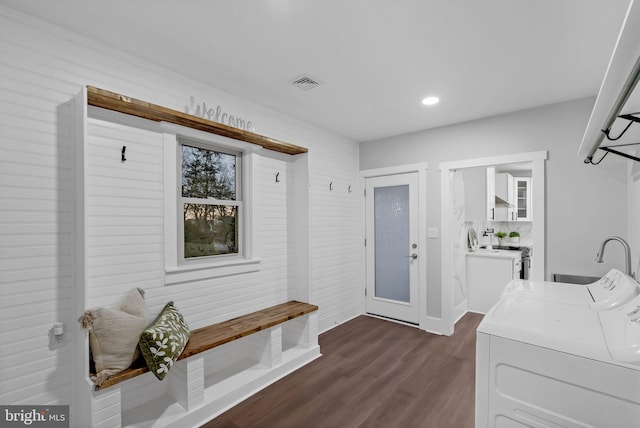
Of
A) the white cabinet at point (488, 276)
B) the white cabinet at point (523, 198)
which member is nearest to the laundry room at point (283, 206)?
the white cabinet at point (488, 276)

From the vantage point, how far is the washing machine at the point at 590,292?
5.71 ft

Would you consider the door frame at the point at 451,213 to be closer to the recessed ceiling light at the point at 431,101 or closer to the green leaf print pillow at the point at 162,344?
the recessed ceiling light at the point at 431,101

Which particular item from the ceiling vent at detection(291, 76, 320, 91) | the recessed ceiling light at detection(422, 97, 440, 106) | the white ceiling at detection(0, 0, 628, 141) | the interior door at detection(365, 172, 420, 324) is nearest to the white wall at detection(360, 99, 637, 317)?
the white ceiling at detection(0, 0, 628, 141)

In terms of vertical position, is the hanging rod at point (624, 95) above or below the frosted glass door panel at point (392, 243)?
above

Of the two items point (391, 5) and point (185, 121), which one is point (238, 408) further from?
point (391, 5)

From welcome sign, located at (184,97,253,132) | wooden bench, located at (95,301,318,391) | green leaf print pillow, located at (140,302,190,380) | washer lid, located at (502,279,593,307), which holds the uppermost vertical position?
welcome sign, located at (184,97,253,132)

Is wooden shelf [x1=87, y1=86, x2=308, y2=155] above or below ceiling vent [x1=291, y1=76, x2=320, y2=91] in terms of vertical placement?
below

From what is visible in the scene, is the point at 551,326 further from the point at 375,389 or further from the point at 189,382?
the point at 189,382

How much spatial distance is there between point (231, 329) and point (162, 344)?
28.2 inches

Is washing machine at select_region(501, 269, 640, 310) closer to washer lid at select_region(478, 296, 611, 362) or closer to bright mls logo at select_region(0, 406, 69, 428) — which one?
washer lid at select_region(478, 296, 611, 362)

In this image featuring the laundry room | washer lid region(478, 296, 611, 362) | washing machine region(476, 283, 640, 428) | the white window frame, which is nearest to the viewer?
washing machine region(476, 283, 640, 428)

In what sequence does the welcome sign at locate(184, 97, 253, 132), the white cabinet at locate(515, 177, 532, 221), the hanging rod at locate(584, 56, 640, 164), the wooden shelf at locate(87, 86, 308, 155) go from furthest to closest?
the white cabinet at locate(515, 177, 532, 221) → the welcome sign at locate(184, 97, 253, 132) → the wooden shelf at locate(87, 86, 308, 155) → the hanging rod at locate(584, 56, 640, 164)

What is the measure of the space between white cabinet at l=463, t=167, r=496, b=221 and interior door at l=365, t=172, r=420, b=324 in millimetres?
1834

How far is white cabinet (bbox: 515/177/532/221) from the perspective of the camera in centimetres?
579
